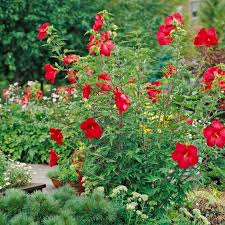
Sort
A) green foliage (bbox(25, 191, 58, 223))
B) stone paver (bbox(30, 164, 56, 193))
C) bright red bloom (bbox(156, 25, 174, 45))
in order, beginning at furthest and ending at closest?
1. stone paver (bbox(30, 164, 56, 193))
2. bright red bloom (bbox(156, 25, 174, 45))
3. green foliage (bbox(25, 191, 58, 223))

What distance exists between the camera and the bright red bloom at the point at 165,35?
5617mm

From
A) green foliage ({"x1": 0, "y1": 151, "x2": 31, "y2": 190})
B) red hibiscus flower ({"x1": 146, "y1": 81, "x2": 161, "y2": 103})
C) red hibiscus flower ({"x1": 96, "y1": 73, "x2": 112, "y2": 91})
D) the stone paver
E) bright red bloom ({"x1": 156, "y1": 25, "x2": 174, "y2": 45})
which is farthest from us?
the stone paver

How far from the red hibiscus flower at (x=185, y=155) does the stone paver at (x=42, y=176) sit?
257cm

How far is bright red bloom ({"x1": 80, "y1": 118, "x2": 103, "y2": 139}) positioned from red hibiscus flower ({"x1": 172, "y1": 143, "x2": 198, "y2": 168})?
628 millimetres

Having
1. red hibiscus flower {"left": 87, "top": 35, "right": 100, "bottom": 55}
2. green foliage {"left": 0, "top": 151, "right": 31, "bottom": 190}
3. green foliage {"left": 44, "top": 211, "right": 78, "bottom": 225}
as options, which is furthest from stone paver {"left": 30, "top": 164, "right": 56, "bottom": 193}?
green foliage {"left": 44, "top": 211, "right": 78, "bottom": 225}

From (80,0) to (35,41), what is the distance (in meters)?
1.33

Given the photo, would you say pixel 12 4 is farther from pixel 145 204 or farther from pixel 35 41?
pixel 145 204

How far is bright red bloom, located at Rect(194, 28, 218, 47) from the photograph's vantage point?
5.53m

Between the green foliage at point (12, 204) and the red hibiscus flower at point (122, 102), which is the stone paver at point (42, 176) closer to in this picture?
the green foliage at point (12, 204)

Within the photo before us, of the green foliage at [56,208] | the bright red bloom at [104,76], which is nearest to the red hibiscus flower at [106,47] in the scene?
the bright red bloom at [104,76]

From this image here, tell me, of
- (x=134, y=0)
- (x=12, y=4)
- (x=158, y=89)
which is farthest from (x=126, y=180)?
(x=134, y=0)

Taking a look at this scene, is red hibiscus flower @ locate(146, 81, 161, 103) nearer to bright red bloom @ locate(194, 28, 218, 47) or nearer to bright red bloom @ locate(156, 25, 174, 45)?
bright red bloom @ locate(156, 25, 174, 45)

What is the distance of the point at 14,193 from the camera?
204 inches

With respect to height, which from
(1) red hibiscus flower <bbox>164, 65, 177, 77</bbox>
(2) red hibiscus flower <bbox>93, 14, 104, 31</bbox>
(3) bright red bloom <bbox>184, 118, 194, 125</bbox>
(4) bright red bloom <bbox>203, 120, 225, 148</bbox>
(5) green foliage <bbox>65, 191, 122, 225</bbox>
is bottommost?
(5) green foliage <bbox>65, 191, 122, 225</bbox>
